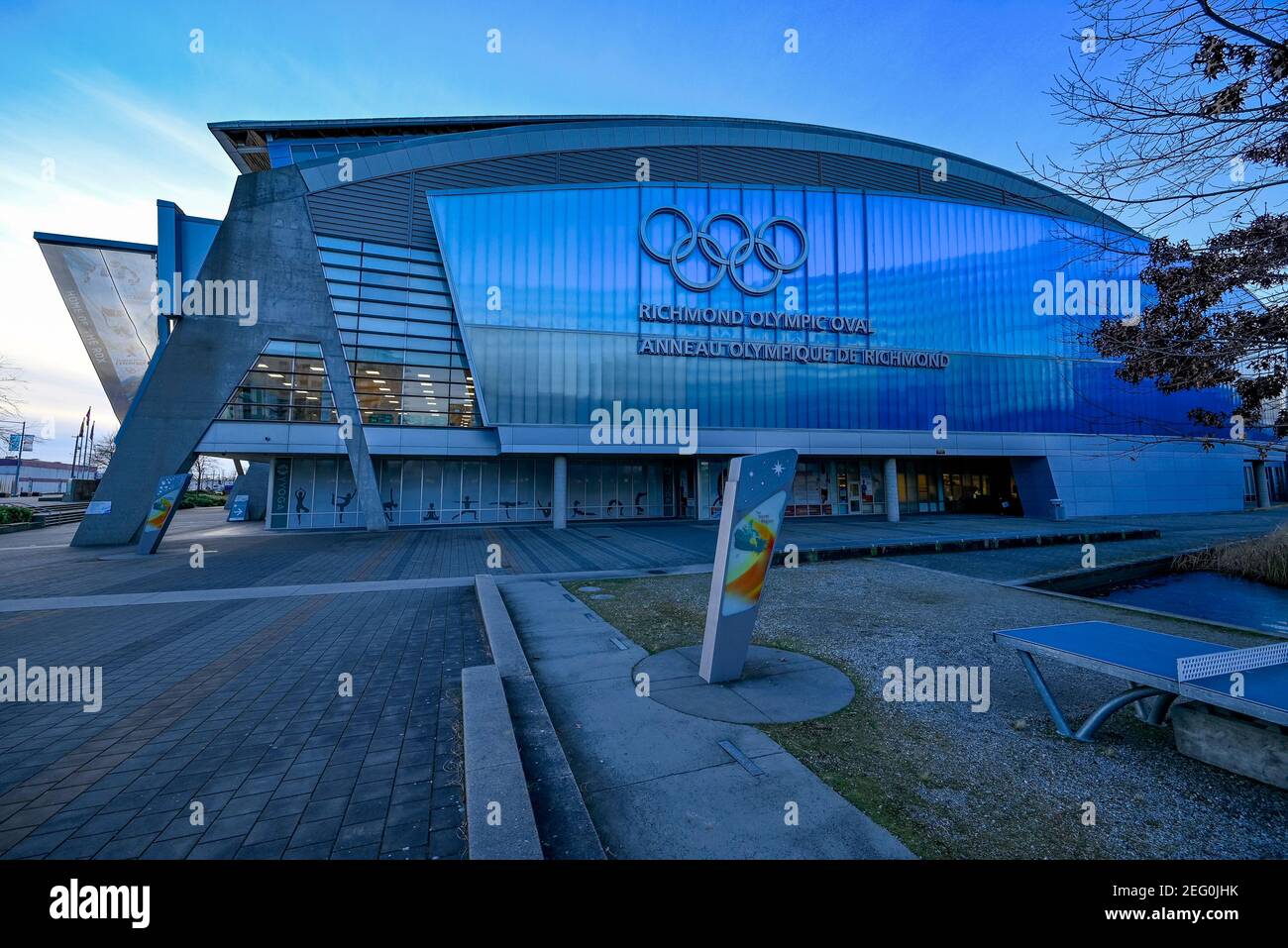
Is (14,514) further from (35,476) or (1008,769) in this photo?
(35,476)

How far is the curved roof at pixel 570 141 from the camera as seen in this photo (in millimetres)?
27483

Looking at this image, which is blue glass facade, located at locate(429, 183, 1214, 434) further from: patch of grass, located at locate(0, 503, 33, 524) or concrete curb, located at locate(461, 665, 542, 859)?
patch of grass, located at locate(0, 503, 33, 524)

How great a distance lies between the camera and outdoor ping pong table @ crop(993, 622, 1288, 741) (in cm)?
331

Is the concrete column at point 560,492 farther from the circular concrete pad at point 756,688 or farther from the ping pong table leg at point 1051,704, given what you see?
the ping pong table leg at point 1051,704

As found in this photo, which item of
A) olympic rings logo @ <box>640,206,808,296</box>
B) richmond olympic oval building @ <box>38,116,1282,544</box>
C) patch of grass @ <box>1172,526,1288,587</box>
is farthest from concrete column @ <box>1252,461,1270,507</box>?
olympic rings logo @ <box>640,206,808,296</box>

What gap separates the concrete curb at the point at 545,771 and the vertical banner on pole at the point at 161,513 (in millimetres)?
18136

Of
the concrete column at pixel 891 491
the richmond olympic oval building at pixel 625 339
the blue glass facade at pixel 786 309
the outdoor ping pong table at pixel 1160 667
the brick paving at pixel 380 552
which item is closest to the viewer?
the outdoor ping pong table at pixel 1160 667

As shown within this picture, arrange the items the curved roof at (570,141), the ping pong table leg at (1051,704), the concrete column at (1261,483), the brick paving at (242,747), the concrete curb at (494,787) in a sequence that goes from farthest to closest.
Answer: the concrete column at (1261,483)
the curved roof at (570,141)
the ping pong table leg at (1051,704)
the brick paving at (242,747)
the concrete curb at (494,787)

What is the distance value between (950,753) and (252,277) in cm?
3213

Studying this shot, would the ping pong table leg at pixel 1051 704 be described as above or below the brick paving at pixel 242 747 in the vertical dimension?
above

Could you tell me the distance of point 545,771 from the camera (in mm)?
3695

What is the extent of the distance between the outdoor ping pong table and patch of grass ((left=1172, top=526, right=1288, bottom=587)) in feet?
46.9

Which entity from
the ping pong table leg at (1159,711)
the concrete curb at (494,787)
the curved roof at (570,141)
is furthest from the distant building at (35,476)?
the ping pong table leg at (1159,711)
